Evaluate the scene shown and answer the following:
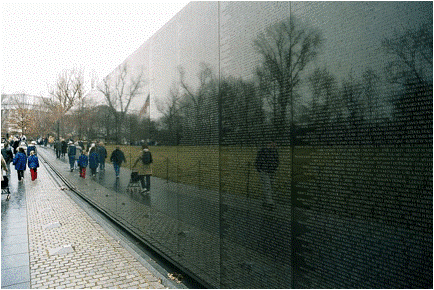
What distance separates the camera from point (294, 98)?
10.9 feet

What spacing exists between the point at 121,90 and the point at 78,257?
4910 mm

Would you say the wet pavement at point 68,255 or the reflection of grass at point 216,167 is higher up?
the reflection of grass at point 216,167

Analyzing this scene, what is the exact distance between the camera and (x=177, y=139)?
5613mm

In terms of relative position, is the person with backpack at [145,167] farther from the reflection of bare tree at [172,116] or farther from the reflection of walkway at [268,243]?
the reflection of bare tree at [172,116]

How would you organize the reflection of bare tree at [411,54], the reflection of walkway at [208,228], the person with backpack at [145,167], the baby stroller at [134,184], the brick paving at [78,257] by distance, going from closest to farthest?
1. the reflection of bare tree at [411,54]
2. the reflection of walkway at [208,228]
3. the brick paving at [78,257]
4. the person with backpack at [145,167]
5. the baby stroller at [134,184]

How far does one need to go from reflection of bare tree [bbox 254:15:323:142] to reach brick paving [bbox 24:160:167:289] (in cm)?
291

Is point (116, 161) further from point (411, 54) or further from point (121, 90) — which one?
point (411, 54)

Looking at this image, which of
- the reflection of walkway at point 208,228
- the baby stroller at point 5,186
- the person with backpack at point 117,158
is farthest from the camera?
the baby stroller at point 5,186

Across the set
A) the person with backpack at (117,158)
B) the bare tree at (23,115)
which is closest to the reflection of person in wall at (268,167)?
the person with backpack at (117,158)

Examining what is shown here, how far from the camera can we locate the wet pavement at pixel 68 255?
446 cm

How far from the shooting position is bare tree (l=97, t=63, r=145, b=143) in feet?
25.9

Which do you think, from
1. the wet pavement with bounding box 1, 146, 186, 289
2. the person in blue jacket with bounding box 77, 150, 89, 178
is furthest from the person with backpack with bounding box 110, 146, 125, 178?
the person in blue jacket with bounding box 77, 150, 89, 178

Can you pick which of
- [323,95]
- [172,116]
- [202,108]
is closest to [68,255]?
[172,116]

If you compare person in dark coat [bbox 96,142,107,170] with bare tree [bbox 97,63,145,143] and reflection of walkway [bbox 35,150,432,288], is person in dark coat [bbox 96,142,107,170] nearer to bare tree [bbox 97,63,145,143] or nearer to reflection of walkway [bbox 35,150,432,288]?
bare tree [bbox 97,63,145,143]
